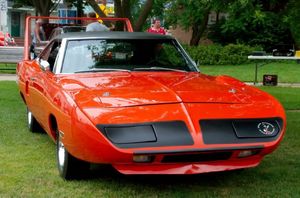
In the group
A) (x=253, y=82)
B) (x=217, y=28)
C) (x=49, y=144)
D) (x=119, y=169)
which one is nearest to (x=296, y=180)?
(x=119, y=169)

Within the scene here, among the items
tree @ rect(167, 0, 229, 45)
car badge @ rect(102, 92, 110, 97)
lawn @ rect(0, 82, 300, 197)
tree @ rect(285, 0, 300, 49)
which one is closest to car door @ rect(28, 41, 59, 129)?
lawn @ rect(0, 82, 300, 197)

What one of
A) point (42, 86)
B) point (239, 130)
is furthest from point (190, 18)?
point (239, 130)

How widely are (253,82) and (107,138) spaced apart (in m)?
11.7

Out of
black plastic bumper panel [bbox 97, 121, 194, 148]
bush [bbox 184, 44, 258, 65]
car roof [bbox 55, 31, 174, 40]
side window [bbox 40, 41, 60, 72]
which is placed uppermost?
car roof [bbox 55, 31, 174, 40]

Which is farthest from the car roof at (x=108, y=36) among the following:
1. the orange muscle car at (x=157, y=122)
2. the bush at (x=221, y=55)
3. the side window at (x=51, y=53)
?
the bush at (x=221, y=55)

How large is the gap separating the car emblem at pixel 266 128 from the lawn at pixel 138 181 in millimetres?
536

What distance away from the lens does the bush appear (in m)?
24.1

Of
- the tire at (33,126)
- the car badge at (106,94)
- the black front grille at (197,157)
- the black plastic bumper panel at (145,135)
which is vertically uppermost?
the car badge at (106,94)

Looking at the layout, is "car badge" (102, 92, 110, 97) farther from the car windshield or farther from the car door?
the car windshield

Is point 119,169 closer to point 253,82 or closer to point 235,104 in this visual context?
point 235,104

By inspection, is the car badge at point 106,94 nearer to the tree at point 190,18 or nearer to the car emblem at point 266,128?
the car emblem at point 266,128

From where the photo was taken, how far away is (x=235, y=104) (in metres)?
4.75

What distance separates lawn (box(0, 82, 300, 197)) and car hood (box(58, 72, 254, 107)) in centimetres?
77

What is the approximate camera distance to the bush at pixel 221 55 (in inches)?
950
